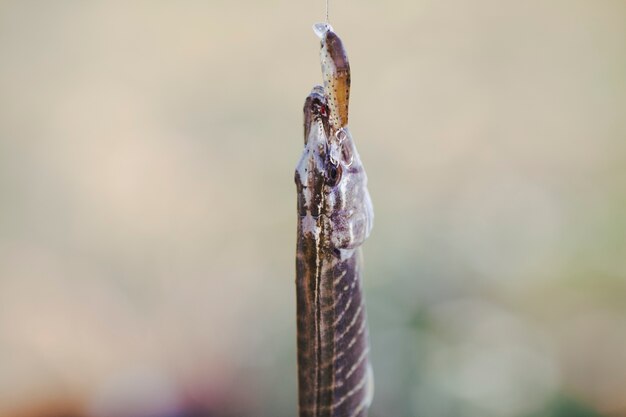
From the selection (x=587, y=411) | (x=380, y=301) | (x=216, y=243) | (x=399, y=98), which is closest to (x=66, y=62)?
(x=216, y=243)

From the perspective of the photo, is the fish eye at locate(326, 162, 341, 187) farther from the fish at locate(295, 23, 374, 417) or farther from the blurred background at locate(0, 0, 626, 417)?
the blurred background at locate(0, 0, 626, 417)

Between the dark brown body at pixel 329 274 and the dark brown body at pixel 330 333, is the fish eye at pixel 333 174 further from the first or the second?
the dark brown body at pixel 330 333

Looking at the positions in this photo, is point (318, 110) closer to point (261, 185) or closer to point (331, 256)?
point (331, 256)

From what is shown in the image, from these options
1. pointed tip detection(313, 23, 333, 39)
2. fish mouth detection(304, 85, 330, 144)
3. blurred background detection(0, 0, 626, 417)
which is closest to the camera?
pointed tip detection(313, 23, 333, 39)

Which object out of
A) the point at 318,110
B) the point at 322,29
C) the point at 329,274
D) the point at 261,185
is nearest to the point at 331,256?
the point at 329,274

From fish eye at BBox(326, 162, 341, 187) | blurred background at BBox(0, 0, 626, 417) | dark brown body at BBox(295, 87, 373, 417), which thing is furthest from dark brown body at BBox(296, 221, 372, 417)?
blurred background at BBox(0, 0, 626, 417)

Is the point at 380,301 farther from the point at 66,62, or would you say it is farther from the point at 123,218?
the point at 66,62

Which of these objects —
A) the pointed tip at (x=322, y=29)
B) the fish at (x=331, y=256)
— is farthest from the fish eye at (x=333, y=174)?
the pointed tip at (x=322, y=29)
